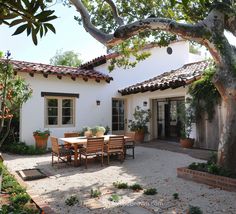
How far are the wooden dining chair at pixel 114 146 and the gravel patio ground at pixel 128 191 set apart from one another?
42 cm

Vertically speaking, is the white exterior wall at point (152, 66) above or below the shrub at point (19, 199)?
above

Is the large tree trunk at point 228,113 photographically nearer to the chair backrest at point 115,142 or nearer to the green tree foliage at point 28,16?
the chair backrest at point 115,142

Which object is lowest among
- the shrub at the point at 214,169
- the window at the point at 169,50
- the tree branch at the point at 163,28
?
the shrub at the point at 214,169

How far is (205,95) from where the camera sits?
36.0ft

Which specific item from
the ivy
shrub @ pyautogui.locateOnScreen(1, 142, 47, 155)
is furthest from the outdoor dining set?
the ivy

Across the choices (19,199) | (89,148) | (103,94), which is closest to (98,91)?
(103,94)

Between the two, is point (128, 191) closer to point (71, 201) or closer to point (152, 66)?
point (71, 201)

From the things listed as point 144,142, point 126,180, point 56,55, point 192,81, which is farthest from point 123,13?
point 56,55

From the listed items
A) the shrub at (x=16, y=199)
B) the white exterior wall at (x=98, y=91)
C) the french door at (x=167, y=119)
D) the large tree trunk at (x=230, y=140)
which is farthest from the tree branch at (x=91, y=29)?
the french door at (x=167, y=119)

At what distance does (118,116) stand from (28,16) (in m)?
13.7

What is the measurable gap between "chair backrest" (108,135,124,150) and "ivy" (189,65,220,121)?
4375mm

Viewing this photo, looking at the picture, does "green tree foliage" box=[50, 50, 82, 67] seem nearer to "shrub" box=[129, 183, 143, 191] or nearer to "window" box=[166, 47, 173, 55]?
"window" box=[166, 47, 173, 55]

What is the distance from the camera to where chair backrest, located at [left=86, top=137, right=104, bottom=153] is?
8.03m

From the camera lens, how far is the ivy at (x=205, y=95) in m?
10.7
